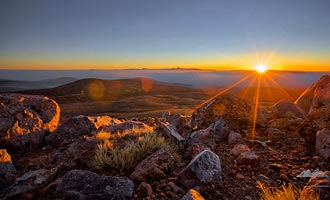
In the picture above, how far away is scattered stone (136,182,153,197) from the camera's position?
3.86 meters

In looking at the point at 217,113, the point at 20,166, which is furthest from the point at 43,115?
the point at 217,113

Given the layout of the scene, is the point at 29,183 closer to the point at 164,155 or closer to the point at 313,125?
the point at 164,155

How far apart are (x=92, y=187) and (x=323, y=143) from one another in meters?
4.56

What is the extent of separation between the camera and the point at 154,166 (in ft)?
14.5

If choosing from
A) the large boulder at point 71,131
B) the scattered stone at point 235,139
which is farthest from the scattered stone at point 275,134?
the large boulder at point 71,131

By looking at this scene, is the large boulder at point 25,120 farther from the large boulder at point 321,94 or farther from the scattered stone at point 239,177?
the large boulder at point 321,94

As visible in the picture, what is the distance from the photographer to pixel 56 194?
3936 millimetres

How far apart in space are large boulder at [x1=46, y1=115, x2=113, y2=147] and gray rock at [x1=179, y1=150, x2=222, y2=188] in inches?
151

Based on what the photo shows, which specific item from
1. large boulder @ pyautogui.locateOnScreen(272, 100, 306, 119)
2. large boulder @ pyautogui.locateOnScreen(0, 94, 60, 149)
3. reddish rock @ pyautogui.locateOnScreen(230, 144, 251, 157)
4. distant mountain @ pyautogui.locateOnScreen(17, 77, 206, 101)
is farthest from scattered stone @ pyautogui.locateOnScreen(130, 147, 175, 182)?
distant mountain @ pyautogui.locateOnScreen(17, 77, 206, 101)

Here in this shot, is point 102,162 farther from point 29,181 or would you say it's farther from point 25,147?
point 25,147

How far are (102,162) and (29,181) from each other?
4.17ft

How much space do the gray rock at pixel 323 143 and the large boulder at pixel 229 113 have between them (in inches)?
78.6

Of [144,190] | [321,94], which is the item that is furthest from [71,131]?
[321,94]

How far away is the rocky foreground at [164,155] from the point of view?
4008 millimetres
